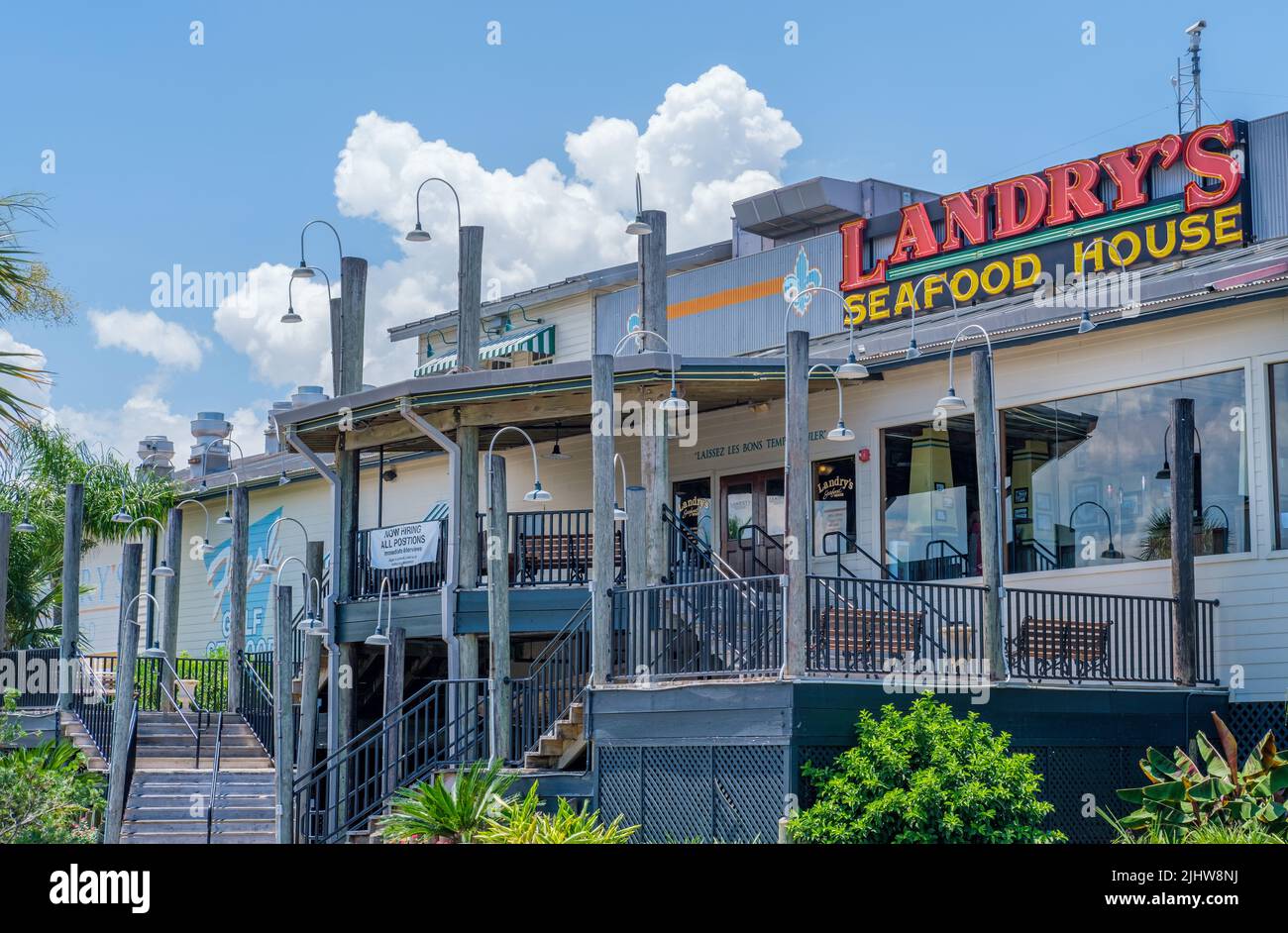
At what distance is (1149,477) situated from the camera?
17.2 metres

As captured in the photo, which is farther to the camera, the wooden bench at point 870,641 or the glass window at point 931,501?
the glass window at point 931,501

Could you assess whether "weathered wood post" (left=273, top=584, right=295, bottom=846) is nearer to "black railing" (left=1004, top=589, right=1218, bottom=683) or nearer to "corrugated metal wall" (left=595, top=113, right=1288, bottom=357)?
"black railing" (left=1004, top=589, right=1218, bottom=683)

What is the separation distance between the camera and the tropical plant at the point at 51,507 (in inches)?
1123

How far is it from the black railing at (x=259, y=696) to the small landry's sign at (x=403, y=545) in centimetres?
288

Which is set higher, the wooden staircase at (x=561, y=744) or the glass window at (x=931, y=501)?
the glass window at (x=931, y=501)

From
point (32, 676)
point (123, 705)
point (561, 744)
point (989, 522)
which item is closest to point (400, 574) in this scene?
point (123, 705)

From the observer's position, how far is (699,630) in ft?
51.1

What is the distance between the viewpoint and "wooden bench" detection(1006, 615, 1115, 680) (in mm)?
15109

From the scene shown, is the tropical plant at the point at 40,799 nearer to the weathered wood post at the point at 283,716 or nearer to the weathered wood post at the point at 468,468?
the weathered wood post at the point at 283,716

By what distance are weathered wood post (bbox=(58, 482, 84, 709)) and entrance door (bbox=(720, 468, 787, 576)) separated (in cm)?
956

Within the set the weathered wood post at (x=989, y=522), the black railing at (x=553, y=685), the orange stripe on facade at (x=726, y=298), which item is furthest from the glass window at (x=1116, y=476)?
the orange stripe on facade at (x=726, y=298)

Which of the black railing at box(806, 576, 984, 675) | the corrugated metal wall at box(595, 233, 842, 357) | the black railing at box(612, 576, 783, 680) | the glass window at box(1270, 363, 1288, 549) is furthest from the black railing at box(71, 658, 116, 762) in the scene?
the glass window at box(1270, 363, 1288, 549)
